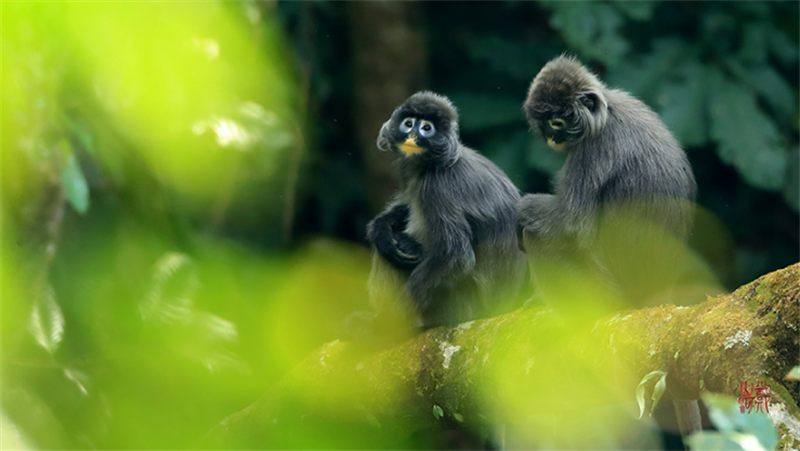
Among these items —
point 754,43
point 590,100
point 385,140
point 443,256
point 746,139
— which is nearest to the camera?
point 590,100

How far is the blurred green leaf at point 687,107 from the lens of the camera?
6.10 meters

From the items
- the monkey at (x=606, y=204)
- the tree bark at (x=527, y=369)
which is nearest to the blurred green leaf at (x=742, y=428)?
the tree bark at (x=527, y=369)

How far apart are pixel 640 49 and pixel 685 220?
4019mm

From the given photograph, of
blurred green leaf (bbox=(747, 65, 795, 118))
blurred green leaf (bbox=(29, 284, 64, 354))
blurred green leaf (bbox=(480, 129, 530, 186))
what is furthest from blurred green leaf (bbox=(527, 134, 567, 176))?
blurred green leaf (bbox=(29, 284, 64, 354))

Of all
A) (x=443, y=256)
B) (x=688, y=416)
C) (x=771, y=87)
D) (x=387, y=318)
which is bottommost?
(x=387, y=318)

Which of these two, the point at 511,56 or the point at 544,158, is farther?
the point at 511,56

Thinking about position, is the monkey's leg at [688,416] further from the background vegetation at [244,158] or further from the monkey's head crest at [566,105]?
the background vegetation at [244,158]

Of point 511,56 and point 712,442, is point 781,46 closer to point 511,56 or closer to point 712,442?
point 511,56

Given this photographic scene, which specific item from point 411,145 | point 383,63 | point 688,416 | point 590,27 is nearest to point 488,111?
point 590,27

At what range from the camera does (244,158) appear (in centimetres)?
682

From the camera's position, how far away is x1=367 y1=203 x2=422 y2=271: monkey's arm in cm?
460

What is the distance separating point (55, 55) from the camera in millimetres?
4859

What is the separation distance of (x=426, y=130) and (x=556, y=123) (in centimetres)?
101

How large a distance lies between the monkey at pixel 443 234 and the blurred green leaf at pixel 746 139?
235 centimetres
